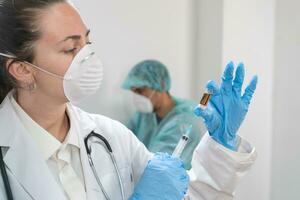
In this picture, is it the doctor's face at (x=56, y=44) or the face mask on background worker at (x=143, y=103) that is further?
the face mask on background worker at (x=143, y=103)

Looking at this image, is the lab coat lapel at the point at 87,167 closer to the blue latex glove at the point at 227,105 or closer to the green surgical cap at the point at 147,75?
the blue latex glove at the point at 227,105

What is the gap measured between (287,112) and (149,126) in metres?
0.84

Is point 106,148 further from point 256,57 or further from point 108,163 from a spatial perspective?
point 256,57

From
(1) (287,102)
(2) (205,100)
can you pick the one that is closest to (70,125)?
(2) (205,100)

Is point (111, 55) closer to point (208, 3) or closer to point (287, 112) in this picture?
point (208, 3)

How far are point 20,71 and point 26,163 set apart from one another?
0.26 metres

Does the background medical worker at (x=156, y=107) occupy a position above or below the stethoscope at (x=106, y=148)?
below

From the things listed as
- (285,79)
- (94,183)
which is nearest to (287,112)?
(285,79)

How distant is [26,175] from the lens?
992 mm

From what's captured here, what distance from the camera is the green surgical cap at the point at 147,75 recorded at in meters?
2.41

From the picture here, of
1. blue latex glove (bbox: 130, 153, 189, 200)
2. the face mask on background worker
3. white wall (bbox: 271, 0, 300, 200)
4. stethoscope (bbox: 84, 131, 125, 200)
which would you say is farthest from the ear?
white wall (bbox: 271, 0, 300, 200)

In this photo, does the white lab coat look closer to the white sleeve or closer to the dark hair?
the white sleeve

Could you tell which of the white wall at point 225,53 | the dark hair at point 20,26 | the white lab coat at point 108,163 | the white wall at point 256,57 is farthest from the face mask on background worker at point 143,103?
the dark hair at point 20,26

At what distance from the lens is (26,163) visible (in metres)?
1.00
